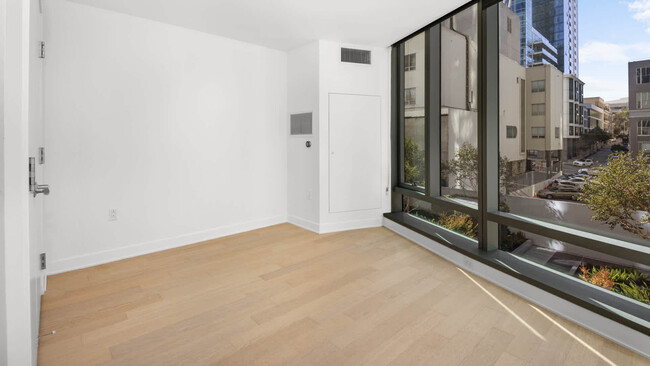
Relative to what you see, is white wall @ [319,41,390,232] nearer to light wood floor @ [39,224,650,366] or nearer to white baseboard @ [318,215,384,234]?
white baseboard @ [318,215,384,234]

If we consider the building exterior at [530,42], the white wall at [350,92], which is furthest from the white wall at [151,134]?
the building exterior at [530,42]

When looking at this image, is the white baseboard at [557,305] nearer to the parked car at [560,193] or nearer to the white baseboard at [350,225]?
the parked car at [560,193]

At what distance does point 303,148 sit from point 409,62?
1.81 metres

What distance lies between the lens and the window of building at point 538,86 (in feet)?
8.63

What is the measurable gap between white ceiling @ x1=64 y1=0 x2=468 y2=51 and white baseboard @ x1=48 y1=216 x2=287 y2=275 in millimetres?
2393

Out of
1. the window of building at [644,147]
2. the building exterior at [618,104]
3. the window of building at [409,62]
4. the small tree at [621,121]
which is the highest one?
the window of building at [409,62]

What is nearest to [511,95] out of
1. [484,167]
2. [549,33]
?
[549,33]

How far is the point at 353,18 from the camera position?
355 centimetres

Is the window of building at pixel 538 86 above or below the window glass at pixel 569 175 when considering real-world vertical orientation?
above

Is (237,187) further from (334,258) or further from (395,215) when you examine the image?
(395,215)

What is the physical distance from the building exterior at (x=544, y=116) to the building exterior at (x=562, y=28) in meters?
0.09

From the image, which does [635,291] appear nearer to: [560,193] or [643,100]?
[560,193]

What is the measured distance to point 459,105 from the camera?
11.7ft

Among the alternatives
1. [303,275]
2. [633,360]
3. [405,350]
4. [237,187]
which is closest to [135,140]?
[237,187]
